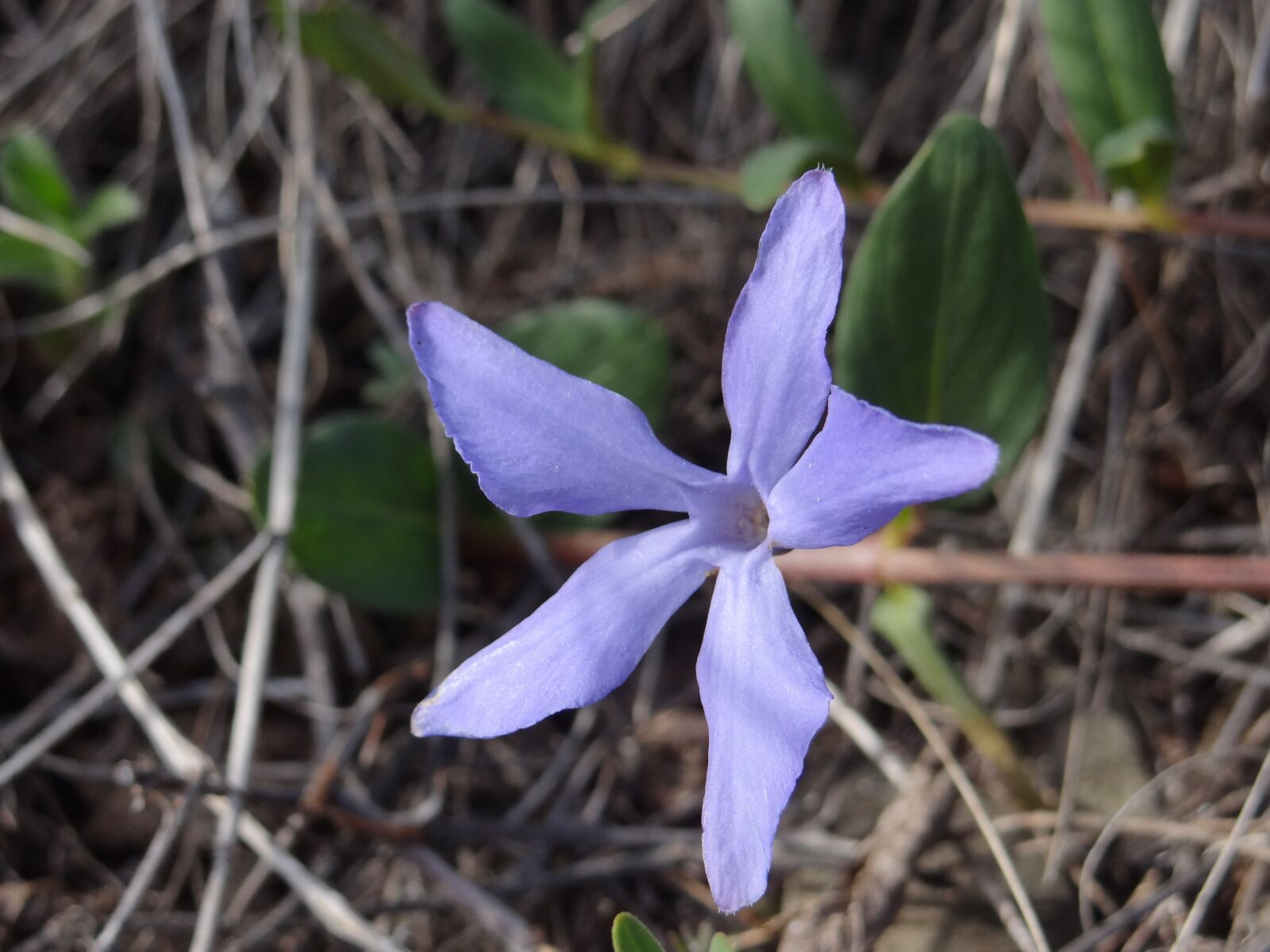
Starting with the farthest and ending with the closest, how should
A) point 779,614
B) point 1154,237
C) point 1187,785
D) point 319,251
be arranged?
point 319,251
point 1154,237
point 1187,785
point 779,614

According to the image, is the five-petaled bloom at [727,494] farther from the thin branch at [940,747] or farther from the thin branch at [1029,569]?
the thin branch at [940,747]

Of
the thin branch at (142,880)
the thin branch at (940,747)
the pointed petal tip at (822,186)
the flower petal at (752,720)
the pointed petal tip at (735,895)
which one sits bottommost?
the thin branch at (940,747)

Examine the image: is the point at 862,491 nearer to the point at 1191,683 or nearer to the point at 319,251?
the point at 1191,683

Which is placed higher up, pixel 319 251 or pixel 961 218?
pixel 961 218

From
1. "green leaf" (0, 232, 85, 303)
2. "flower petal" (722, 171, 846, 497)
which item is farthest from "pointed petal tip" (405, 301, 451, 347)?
"green leaf" (0, 232, 85, 303)

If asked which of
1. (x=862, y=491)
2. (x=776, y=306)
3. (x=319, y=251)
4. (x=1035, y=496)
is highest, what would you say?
(x=776, y=306)

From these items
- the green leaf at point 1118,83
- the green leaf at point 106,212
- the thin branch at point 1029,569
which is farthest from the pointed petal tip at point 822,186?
the green leaf at point 106,212

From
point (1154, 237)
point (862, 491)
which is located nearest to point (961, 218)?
point (862, 491)
